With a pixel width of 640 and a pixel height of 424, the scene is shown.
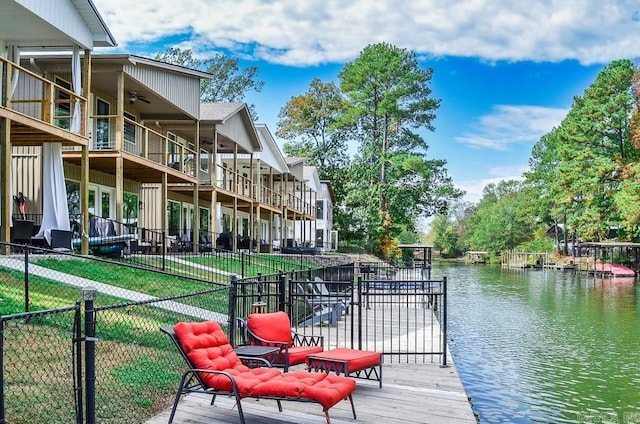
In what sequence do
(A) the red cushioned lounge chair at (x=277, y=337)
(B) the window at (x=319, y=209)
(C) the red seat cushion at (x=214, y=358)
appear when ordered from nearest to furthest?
1. (C) the red seat cushion at (x=214, y=358)
2. (A) the red cushioned lounge chair at (x=277, y=337)
3. (B) the window at (x=319, y=209)

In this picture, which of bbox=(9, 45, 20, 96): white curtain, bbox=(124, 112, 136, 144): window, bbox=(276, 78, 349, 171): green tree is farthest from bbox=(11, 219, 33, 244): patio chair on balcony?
bbox=(276, 78, 349, 171): green tree

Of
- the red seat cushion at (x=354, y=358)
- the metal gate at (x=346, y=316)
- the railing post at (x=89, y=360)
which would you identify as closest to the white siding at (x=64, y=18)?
the metal gate at (x=346, y=316)

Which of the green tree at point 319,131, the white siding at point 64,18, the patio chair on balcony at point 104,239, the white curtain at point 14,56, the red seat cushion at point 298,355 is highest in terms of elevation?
the green tree at point 319,131

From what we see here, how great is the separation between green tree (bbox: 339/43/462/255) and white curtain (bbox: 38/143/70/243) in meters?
36.6

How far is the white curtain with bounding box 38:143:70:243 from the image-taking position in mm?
14539

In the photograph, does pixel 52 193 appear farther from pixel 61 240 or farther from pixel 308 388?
pixel 308 388

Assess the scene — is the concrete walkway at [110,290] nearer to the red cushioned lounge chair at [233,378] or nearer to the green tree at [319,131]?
the red cushioned lounge chair at [233,378]

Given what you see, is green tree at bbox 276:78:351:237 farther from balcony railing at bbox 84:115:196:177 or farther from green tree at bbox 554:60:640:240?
balcony railing at bbox 84:115:196:177

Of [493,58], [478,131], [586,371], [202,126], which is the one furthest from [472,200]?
[586,371]

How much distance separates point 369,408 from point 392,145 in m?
49.6

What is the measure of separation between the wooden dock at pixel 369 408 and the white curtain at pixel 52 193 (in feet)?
29.2

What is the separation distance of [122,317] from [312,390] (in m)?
5.03

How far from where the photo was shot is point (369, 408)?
6938 mm

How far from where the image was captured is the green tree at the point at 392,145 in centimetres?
5094
